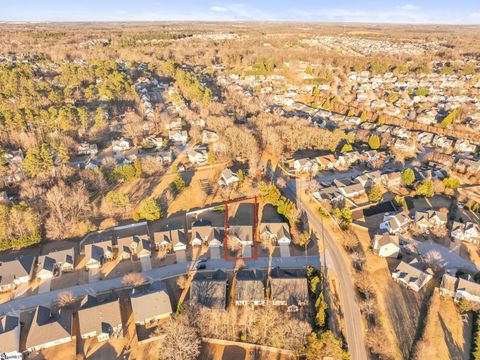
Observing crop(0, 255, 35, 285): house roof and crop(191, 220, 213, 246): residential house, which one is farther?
crop(191, 220, 213, 246): residential house

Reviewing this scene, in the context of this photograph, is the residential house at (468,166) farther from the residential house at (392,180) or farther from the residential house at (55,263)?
the residential house at (55,263)

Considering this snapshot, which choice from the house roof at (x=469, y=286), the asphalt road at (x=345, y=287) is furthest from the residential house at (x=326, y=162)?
the house roof at (x=469, y=286)

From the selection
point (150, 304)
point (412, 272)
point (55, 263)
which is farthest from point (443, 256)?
point (55, 263)

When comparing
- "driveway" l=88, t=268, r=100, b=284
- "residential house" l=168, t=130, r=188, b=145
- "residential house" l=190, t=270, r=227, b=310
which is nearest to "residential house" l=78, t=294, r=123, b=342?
"driveway" l=88, t=268, r=100, b=284

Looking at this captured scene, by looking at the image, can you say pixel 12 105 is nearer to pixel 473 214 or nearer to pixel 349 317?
pixel 349 317

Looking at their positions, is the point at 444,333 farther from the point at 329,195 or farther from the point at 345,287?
the point at 329,195

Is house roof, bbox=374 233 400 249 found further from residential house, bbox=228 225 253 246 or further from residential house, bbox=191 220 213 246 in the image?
residential house, bbox=191 220 213 246
